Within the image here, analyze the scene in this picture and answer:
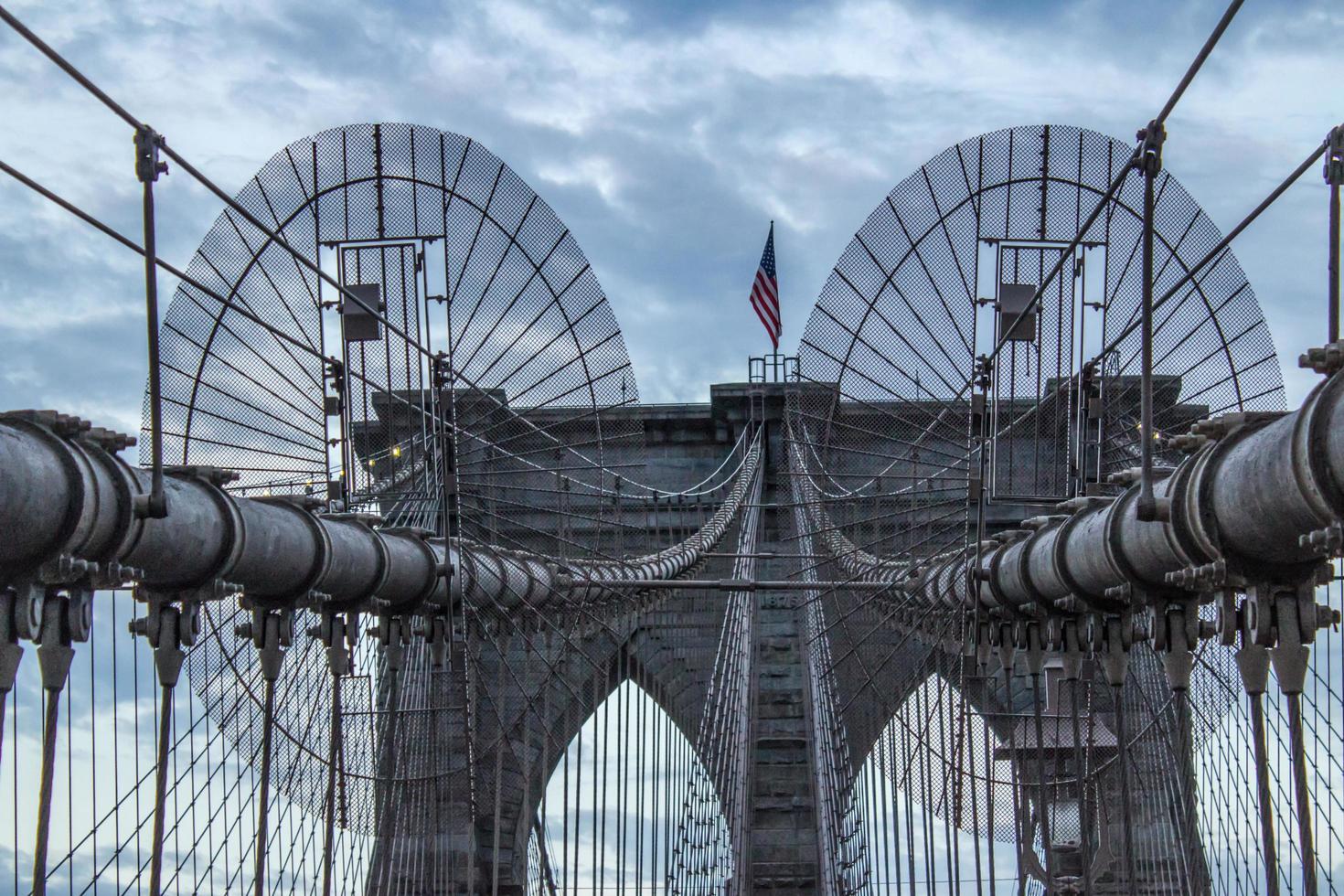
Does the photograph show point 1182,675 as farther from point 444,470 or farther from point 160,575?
point 444,470

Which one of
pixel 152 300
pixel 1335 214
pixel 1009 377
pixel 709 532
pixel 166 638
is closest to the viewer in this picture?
pixel 1335 214

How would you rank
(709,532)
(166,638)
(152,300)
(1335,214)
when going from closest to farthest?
1. (1335,214)
2. (152,300)
3. (166,638)
4. (709,532)

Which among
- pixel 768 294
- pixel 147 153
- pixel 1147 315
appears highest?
pixel 768 294

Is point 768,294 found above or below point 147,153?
above

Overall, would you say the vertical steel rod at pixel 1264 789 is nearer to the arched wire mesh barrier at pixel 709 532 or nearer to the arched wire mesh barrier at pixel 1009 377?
the arched wire mesh barrier at pixel 709 532

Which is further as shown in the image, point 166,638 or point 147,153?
point 166,638

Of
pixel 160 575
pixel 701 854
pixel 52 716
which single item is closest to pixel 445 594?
pixel 160 575

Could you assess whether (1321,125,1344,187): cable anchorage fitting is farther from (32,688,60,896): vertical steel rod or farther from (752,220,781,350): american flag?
(752,220,781,350): american flag

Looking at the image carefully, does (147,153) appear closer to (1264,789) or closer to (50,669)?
(50,669)

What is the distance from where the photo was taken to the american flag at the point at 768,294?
24859mm

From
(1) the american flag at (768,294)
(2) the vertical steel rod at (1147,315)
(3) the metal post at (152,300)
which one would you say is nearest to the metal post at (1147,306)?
(2) the vertical steel rod at (1147,315)

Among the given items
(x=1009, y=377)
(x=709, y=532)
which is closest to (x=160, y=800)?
(x=1009, y=377)

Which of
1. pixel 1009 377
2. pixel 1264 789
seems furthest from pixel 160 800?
pixel 1009 377

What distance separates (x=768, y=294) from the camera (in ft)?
82.6
